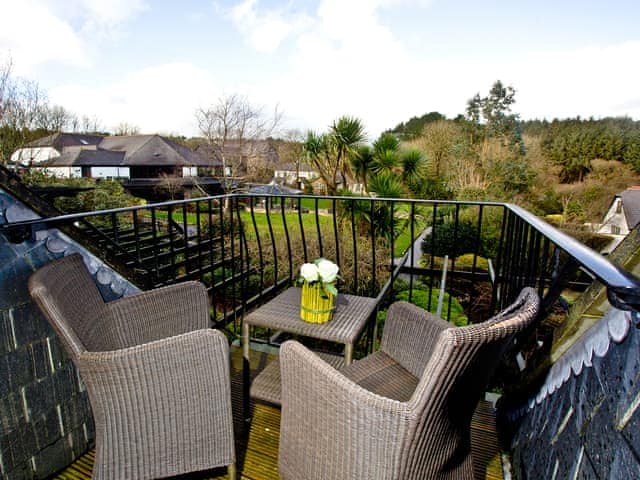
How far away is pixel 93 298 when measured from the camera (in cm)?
157

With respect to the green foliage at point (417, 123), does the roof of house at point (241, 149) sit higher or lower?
lower

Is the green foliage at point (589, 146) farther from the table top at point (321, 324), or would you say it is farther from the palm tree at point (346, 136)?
the table top at point (321, 324)

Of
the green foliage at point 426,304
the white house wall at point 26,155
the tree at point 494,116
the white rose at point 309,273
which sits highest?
the tree at point 494,116

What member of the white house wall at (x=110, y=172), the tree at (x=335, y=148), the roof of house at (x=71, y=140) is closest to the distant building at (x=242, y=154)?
the roof of house at (x=71, y=140)

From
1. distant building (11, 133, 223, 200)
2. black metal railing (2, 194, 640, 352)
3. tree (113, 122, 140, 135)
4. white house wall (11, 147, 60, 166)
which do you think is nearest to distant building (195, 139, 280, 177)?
distant building (11, 133, 223, 200)

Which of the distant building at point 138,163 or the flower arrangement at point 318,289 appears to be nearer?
the flower arrangement at point 318,289

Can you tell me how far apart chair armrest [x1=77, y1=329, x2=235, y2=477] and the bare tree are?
20.0m

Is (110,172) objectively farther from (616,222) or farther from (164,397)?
(164,397)

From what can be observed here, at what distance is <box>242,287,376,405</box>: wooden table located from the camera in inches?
71.4

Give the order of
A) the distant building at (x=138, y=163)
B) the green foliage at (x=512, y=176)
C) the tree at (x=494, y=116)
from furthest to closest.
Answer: the distant building at (x=138, y=163) < the tree at (x=494, y=116) < the green foliage at (x=512, y=176)

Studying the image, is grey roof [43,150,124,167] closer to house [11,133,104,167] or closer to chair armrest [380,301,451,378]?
house [11,133,104,167]

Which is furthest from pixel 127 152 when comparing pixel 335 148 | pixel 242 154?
pixel 335 148

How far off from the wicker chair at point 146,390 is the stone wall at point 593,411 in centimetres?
109

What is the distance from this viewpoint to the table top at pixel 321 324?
1.80 meters
